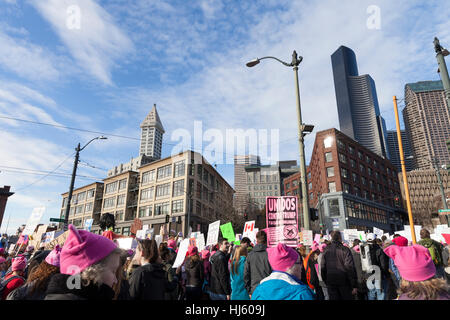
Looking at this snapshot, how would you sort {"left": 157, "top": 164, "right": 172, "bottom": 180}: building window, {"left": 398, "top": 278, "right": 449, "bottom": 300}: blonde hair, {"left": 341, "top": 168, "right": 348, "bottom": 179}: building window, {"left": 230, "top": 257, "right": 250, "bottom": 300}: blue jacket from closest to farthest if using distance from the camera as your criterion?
1. {"left": 398, "top": 278, "right": 449, "bottom": 300}: blonde hair
2. {"left": 230, "top": 257, "right": 250, "bottom": 300}: blue jacket
3. {"left": 157, "top": 164, "right": 172, "bottom": 180}: building window
4. {"left": 341, "top": 168, "right": 348, "bottom": 179}: building window

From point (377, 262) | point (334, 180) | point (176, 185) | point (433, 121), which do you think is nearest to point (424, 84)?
point (433, 121)

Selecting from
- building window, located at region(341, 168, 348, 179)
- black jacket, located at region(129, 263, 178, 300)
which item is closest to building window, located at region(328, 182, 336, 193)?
building window, located at region(341, 168, 348, 179)

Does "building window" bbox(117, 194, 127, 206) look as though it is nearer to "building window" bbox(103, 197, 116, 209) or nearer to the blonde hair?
"building window" bbox(103, 197, 116, 209)

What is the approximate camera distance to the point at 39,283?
8.97 ft

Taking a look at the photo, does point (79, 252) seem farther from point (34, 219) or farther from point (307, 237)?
point (34, 219)

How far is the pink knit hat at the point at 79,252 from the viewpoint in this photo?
79.2 inches

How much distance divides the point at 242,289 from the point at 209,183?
185 ft

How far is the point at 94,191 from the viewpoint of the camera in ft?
239

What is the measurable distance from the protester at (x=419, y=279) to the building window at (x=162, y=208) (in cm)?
5132

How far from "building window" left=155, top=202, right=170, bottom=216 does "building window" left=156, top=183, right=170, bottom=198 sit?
1.84 m

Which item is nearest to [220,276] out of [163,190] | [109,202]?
[163,190]

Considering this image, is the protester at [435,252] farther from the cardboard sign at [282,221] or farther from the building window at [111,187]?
the building window at [111,187]

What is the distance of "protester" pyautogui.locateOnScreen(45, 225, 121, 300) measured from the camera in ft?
6.31

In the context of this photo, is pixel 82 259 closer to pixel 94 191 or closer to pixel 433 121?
pixel 94 191
